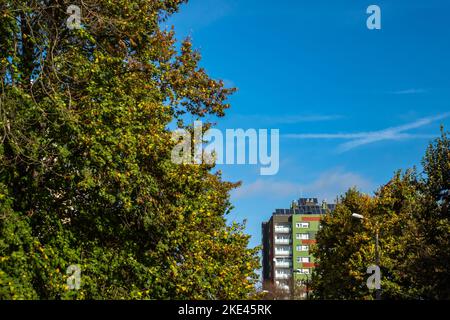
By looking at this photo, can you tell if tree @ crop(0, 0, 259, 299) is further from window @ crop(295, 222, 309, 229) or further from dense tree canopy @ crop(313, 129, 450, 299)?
window @ crop(295, 222, 309, 229)

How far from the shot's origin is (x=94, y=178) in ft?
47.7

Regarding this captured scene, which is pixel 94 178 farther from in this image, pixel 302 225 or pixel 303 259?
pixel 302 225

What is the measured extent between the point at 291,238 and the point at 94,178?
164 metres

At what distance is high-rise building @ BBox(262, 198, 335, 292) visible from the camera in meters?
169

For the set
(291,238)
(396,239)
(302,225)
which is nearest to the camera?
(396,239)

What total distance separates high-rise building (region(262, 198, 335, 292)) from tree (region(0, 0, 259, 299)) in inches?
5753

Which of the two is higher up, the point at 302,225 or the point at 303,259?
the point at 302,225

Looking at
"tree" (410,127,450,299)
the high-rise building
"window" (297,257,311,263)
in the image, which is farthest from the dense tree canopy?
"window" (297,257,311,263)

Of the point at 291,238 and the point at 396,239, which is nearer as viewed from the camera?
the point at 396,239

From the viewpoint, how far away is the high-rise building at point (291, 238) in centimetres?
16912

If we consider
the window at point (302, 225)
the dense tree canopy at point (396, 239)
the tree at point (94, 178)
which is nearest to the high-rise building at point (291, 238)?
the window at point (302, 225)

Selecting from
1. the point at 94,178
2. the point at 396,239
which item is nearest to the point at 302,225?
the point at 396,239
